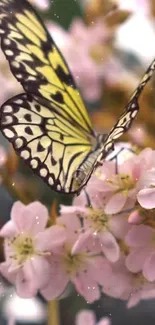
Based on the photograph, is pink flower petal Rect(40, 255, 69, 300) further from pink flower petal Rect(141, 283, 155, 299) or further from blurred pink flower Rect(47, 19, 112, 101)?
blurred pink flower Rect(47, 19, 112, 101)

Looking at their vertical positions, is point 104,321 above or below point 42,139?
below

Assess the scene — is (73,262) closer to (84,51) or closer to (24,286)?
(24,286)

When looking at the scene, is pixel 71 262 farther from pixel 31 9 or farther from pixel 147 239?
pixel 31 9

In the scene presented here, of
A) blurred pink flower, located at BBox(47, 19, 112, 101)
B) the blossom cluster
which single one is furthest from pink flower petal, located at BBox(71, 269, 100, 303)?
blurred pink flower, located at BBox(47, 19, 112, 101)

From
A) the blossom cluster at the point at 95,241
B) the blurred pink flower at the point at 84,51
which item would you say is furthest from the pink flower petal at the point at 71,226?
the blurred pink flower at the point at 84,51

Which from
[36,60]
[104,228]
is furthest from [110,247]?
[36,60]

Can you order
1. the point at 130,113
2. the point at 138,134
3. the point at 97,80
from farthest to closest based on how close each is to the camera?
1. the point at 97,80
2. the point at 138,134
3. the point at 130,113

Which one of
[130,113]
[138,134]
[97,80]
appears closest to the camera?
[130,113]

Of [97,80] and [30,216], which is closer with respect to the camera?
[30,216]
